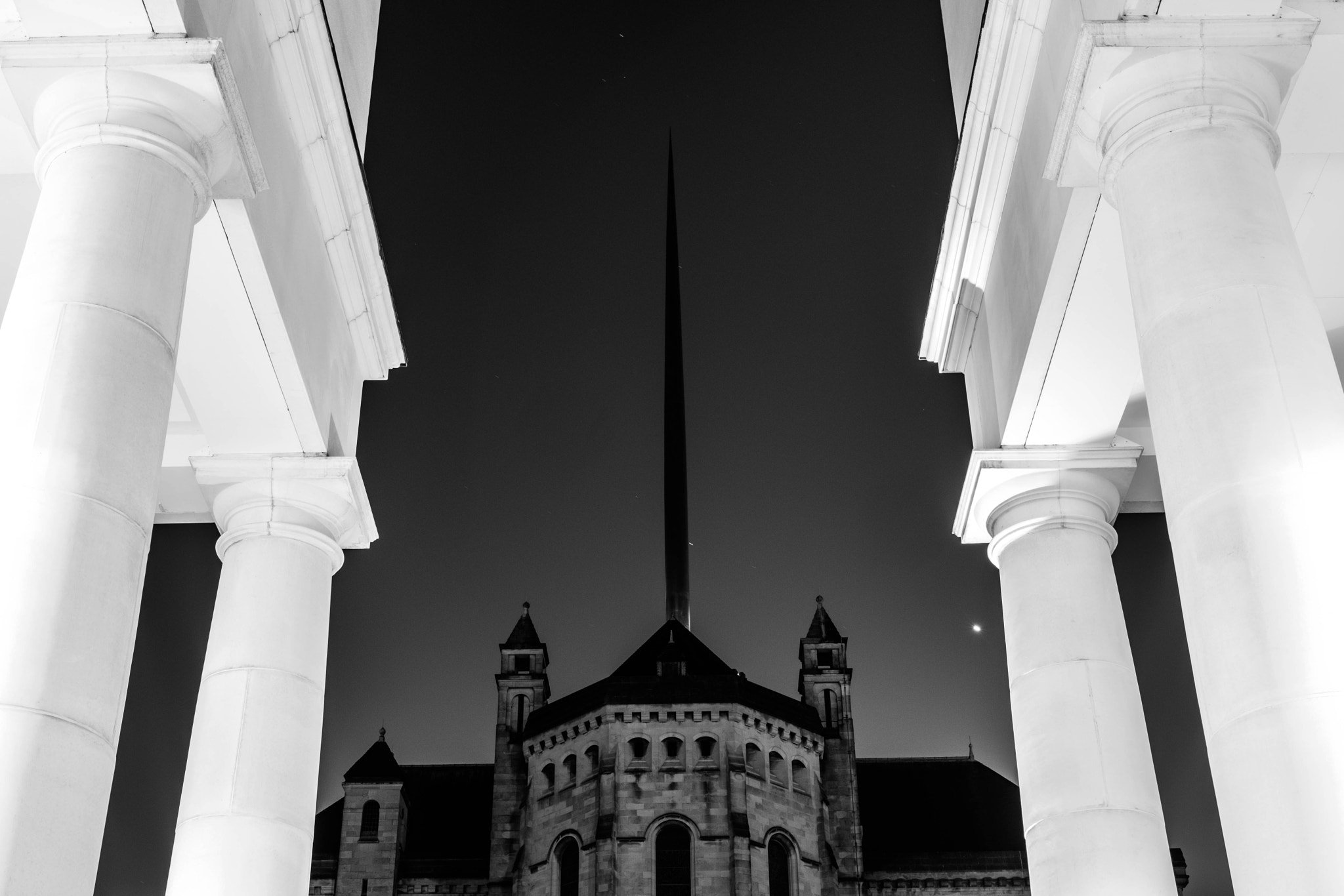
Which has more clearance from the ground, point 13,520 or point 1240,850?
point 13,520

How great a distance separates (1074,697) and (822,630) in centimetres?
7328

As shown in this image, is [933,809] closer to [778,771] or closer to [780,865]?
[778,771]

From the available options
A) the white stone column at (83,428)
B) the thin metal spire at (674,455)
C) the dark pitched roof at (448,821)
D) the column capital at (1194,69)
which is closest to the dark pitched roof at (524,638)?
the dark pitched roof at (448,821)

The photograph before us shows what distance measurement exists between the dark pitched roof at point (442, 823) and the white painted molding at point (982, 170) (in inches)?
2677

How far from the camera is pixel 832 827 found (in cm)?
8675

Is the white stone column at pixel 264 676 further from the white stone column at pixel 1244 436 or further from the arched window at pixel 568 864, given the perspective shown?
the arched window at pixel 568 864

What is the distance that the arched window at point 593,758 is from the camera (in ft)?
273

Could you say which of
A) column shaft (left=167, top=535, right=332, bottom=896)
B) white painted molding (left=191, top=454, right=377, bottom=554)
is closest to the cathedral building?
white painted molding (left=191, top=454, right=377, bottom=554)

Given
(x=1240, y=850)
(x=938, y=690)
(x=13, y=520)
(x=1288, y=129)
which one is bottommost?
(x=1240, y=850)

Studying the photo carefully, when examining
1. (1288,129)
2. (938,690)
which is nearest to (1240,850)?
(1288,129)

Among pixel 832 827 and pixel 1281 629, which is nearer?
pixel 1281 629

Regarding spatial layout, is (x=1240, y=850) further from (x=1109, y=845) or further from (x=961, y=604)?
(x=961, y=604)

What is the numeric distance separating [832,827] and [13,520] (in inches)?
→ 3116

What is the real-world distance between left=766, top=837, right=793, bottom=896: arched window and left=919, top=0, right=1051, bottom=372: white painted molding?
6193 cm
